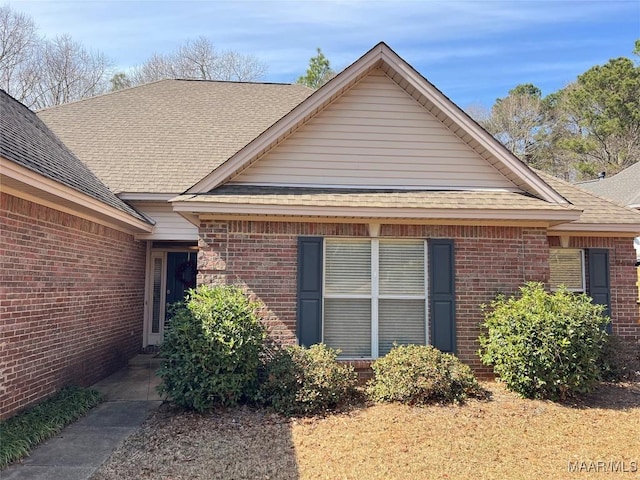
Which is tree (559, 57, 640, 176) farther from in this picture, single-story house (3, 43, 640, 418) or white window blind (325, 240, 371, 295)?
white window blind (325, 240, 371, 295)

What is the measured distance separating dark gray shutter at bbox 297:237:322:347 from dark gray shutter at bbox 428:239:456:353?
6.00 ft

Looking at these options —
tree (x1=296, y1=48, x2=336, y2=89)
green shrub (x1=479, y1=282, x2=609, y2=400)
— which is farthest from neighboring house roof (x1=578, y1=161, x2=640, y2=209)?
tree (x1=296, y1=48, x2=336, y2=89)

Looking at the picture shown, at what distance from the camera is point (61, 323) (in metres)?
6.69

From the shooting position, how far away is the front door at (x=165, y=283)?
10844 millimetres

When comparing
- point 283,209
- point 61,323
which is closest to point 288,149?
point 283,209

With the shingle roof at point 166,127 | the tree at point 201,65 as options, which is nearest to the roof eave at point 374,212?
the shingle roof at point 166,127

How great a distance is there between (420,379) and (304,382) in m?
1.62

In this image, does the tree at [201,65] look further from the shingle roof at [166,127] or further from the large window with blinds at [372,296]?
the large window with blinds at [372,296]

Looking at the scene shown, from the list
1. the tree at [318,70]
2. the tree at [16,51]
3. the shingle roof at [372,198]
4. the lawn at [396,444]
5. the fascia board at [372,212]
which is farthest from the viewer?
the tree at [318,70]

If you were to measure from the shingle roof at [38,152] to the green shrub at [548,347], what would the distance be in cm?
660

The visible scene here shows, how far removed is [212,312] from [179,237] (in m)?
3.79

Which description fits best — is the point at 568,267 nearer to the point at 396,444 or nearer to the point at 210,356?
the point at 396,444

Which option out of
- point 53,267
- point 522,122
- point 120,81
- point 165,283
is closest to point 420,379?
point 53,267

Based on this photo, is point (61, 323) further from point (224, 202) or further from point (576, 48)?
point (576, 48)
